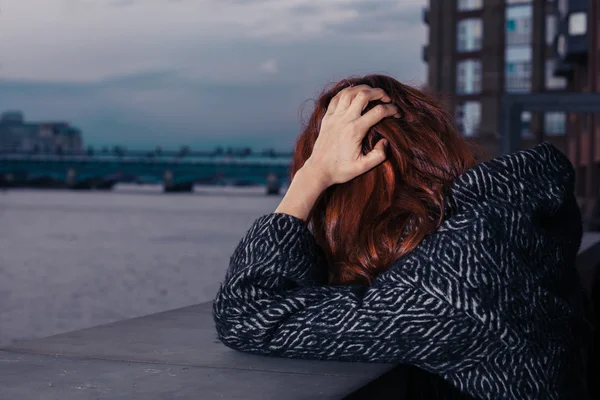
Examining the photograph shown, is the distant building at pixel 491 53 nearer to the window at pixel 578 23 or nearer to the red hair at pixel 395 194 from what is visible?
the window at pixel 578 23

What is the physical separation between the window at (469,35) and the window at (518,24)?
1989 mm

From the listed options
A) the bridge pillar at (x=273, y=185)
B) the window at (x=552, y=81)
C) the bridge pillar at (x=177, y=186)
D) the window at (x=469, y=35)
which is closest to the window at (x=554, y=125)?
the window at (x=552, y=81)

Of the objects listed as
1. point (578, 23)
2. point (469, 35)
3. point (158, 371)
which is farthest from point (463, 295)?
point (469, 35)

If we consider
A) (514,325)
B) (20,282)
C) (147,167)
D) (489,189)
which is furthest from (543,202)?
(147,167)

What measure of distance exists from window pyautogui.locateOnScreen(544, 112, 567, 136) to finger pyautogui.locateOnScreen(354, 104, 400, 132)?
58.4 metres

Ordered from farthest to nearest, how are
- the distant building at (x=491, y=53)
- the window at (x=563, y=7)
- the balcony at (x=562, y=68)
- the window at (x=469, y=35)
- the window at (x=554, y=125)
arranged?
the window at (x=469, y=35), the distant building at (x=491, y=53), the window at (x=554, y=125), the balcony at (x=562, y=68), the window at (x=563, y=7)

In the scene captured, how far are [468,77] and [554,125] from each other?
7098 mm

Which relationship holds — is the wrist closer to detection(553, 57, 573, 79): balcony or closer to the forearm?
the forearm

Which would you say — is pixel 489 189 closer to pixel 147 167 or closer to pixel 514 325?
pixel 514 325

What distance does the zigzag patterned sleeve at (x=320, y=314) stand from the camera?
2.02 meters

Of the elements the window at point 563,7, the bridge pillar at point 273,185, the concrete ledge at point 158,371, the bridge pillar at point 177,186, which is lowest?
the bridge pillar at point 177,186

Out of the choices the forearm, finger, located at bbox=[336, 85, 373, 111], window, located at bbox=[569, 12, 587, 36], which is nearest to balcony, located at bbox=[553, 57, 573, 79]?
window, located at bbox=[569, 12, 587, 36]

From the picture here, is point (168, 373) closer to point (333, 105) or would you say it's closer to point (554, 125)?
point (333, 105)

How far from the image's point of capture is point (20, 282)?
32.1 meters
